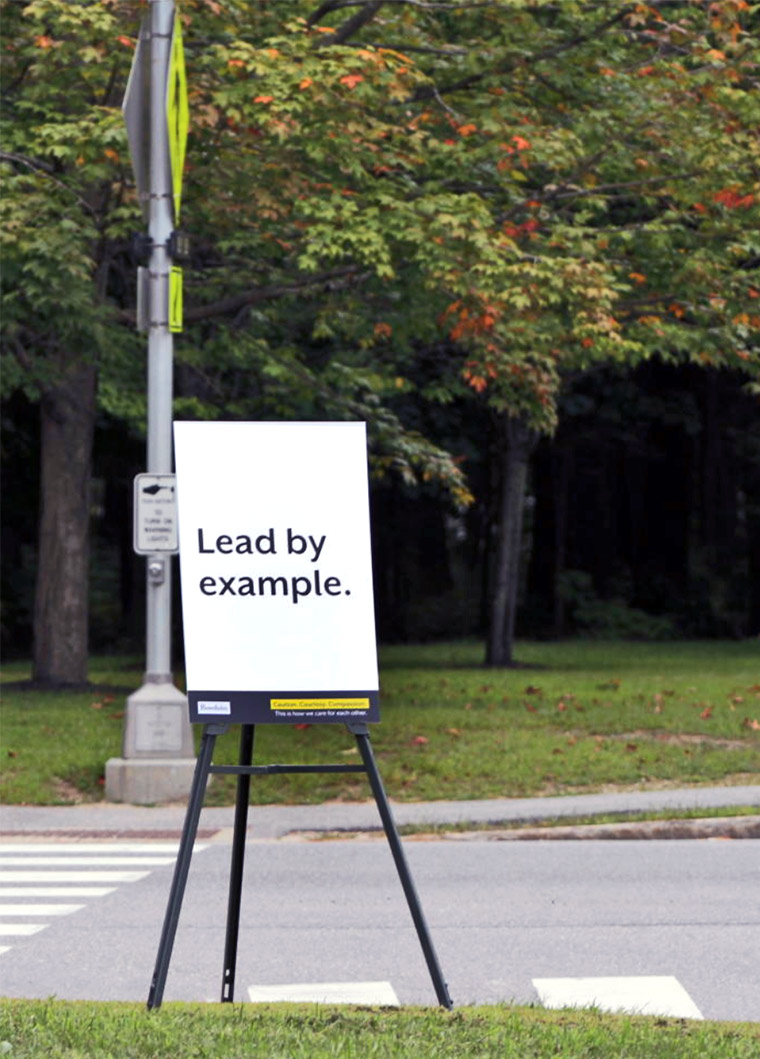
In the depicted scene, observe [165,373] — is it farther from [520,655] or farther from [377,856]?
[520,655]

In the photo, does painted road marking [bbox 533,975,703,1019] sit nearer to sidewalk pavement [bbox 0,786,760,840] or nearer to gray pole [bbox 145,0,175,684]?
sidewalk pavement [bbox 0,786,760,840]

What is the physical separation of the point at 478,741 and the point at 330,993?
8.64m

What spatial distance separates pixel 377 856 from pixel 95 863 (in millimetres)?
1780

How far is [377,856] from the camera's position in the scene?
11.6 m

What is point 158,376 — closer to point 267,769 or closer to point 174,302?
point 174,302

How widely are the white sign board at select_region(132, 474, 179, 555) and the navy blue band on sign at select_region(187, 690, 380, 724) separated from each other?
7.53 metres

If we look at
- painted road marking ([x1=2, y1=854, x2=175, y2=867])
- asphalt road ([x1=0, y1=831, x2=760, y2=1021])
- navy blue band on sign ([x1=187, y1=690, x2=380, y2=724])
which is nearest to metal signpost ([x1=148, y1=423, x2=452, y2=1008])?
navy blue band on sign ([x1=187, y1=690, x2=380, y2=724])

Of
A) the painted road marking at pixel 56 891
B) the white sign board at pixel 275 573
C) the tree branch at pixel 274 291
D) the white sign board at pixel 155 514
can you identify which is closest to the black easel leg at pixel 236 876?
the white sign board at pixel 275 573

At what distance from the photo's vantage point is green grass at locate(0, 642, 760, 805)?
14.4 metres

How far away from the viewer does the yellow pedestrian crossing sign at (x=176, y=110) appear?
14336 millimetres

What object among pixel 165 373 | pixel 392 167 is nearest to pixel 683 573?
pixel 392 167

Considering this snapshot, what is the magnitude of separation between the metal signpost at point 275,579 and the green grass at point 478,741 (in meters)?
7.53

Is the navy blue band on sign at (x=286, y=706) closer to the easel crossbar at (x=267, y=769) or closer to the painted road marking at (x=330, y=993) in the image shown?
the easel crossbar at (x=267, y=769)

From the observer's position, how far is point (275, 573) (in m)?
6.66
